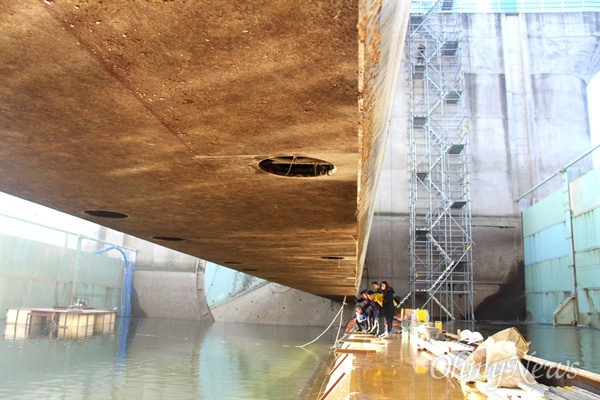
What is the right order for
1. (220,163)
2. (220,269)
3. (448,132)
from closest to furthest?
1. (220,163)
2. (448,132)
3. (220,269)

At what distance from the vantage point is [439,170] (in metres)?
21.2

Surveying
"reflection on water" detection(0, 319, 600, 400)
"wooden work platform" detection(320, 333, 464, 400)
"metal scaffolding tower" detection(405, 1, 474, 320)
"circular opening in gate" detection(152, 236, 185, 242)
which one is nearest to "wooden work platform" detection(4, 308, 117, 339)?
"reflection on water" detection(0, 319, 600, 400)

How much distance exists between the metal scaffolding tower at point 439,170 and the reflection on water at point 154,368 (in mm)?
8713

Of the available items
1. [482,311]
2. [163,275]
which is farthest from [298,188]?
[163,275]

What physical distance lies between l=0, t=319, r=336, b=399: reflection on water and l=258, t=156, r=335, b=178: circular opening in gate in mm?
4321

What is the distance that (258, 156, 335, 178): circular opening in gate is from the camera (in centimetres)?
323

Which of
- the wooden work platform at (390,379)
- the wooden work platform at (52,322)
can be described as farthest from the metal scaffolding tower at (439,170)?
the wooden work platform at (390,379)

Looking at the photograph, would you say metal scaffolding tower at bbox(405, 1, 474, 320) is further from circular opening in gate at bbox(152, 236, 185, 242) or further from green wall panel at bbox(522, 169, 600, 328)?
circular opening in gate at bbox(152, 236, 185, 242)

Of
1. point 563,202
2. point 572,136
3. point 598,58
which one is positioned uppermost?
point 598,58

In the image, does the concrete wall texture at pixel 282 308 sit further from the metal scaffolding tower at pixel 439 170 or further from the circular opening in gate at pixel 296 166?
the circular opening in gate at pixel 296 166

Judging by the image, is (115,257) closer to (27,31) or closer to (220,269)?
(220,269)

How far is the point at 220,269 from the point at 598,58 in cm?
1970

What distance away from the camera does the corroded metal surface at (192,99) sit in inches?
64.7

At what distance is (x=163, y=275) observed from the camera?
2475cm
